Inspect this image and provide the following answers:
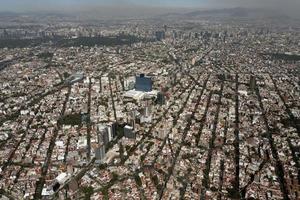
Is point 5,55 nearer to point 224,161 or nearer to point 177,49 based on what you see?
point 177,49

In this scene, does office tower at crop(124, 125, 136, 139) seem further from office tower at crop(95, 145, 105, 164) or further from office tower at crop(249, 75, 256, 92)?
office tower at crop(249, 75, 256, 92)

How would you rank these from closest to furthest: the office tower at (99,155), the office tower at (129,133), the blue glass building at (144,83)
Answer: the office tower at (99,155) < the office tower at (129,133) < the blue glass building at (144,83)

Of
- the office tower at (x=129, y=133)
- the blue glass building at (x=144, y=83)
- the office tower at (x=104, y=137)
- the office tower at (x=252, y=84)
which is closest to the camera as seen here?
the office tower at (x=104, y=137)

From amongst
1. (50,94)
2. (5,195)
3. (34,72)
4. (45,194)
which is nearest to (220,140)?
(45,194)

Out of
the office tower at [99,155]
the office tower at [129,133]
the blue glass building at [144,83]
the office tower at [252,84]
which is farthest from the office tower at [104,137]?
the office tower at [252,84]

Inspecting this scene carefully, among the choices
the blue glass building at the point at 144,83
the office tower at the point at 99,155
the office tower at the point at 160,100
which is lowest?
the office tower at the point at 99,155

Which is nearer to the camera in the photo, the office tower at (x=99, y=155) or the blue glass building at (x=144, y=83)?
the office tower at (x=99, y=155)

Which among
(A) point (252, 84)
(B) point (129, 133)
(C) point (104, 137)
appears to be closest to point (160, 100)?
(B) point (129, 133)

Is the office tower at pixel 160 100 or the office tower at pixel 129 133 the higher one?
the office tower at pixel 160 100

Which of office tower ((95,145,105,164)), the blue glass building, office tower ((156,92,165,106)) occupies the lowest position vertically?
office tower ((95,145,105,164))

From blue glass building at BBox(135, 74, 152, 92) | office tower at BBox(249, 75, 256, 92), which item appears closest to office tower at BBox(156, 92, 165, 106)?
blue glass building at BBox(135, 74, 152, 92)

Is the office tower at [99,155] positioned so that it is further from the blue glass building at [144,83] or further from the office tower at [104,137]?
the blue glass building at [144,83]

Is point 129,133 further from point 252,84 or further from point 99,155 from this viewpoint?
point 252,84
